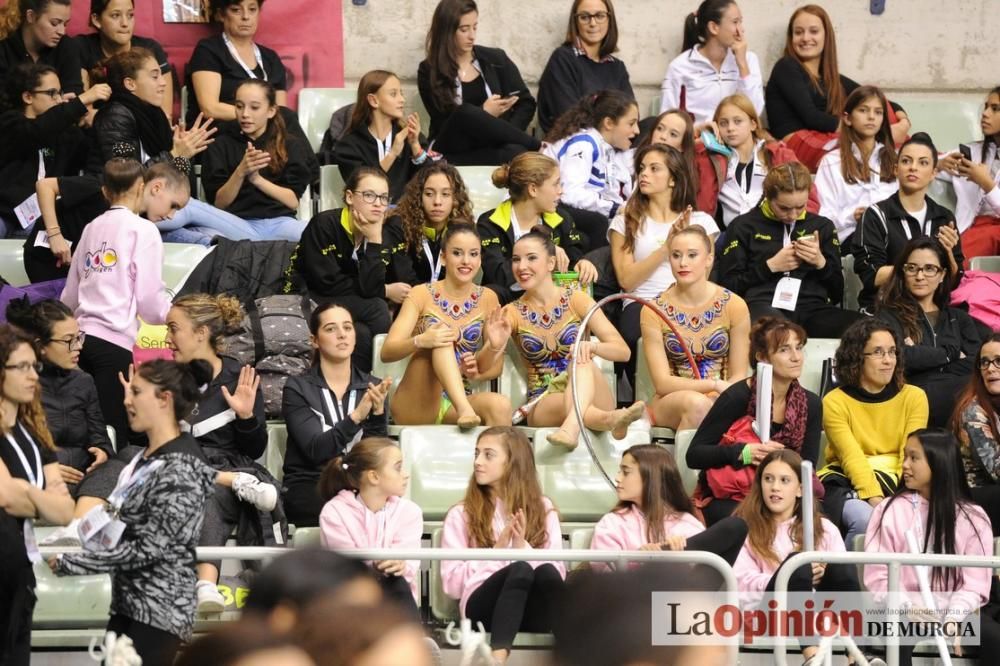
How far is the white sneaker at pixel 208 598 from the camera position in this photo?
5.33m

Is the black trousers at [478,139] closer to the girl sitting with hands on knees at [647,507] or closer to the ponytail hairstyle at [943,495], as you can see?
the girl sitting with hands on knees at [647,507]

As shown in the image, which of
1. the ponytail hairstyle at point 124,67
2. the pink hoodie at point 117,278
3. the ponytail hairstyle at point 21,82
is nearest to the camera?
the pink hoodie at point 117,278

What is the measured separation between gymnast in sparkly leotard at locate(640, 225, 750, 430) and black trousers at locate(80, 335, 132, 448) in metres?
2.20

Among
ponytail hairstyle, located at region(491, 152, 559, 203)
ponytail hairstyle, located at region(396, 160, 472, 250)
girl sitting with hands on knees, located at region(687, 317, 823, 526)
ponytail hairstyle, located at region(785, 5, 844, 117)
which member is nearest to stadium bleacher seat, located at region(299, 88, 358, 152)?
ponytail hairstyle, located at region(396, 160, 472, 250)

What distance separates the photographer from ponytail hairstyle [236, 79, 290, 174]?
800 centimetres

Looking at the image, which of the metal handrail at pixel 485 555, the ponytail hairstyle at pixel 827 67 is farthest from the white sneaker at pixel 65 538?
the ponytail hairstyle at pixel 827 67

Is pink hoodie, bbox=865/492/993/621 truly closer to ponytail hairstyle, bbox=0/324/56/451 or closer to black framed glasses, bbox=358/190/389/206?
black framed glasses, bbox=358/190/389/206

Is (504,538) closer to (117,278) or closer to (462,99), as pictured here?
(117,278)

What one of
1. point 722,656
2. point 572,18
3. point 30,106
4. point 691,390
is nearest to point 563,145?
point 572,18

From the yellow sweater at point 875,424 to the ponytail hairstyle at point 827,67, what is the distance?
284cm

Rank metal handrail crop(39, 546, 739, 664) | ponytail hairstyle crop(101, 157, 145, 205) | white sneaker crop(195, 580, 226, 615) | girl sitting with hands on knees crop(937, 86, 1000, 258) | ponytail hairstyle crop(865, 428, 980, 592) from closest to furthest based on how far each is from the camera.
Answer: metal handrail crop(39, 546, 739, 664) → white sneaker crop(195, 580, 226, 615) → ponytail hairstyle crop(865, 428, 980, 592) → ponytail hairstyle crop(101, 157, 145, 205) → girl sitting with hands on knees crop(937, 86, 1000, 258)

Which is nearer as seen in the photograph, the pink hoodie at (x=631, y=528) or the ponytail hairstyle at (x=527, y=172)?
the pink hoodie at (x=631, y=528)

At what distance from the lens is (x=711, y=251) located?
734 cm

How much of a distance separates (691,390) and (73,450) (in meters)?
2.49
